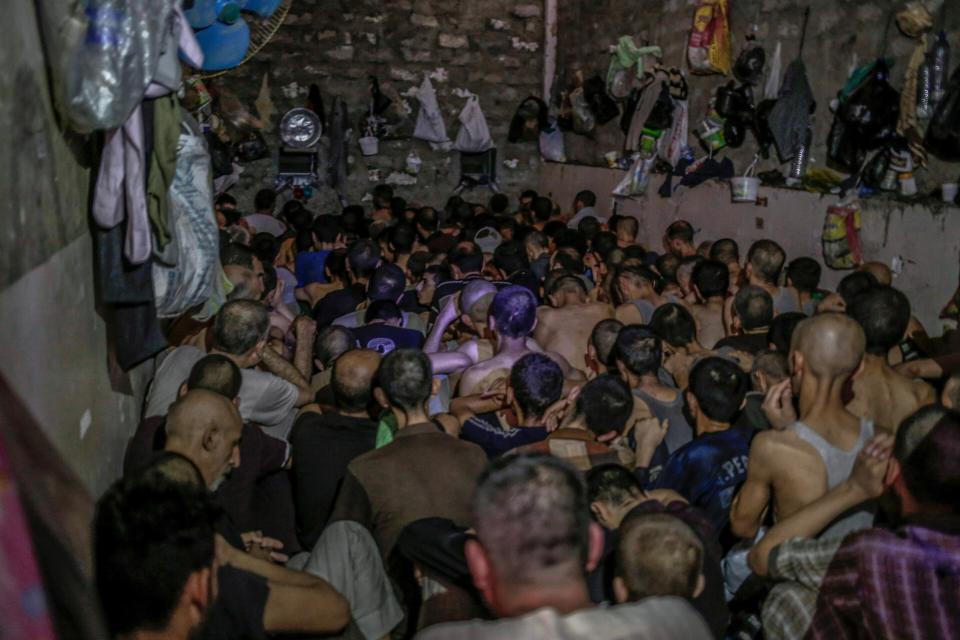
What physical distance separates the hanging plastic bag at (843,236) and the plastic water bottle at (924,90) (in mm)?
882

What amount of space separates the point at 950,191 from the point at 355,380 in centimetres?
438

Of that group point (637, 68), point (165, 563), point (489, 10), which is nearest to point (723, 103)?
point (637, 68)

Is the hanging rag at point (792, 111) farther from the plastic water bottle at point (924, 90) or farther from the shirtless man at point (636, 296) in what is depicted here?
the shirtless man at point (636, 296)

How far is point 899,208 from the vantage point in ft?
21.5

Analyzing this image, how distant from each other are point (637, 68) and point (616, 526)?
8825mm

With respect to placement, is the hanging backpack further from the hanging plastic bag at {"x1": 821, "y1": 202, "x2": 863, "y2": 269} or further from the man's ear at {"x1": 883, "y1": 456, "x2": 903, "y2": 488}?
the man's ear at {"x1": 883, "y1": 456, "x2": 903, "y2": 488}

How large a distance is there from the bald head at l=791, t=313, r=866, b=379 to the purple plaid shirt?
Answer: 1086mm

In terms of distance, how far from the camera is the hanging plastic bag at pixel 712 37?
8883 mm

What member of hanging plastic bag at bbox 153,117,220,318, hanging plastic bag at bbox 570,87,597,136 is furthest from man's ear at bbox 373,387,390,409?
hanging plastic bag at bbox 570,87,597,136

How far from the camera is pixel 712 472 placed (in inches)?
134

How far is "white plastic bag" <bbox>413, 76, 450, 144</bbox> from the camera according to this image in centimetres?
1248

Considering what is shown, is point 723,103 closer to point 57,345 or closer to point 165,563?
point 57,345

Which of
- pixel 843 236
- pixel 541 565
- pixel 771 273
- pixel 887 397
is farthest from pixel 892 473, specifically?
pixel 843 236

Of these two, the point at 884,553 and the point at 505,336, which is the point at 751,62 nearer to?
the point at 505,336
